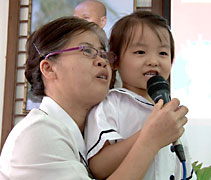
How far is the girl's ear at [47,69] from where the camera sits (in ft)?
3.71

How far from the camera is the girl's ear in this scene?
1.13 m

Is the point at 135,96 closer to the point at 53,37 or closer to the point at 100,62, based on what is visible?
the point at 100,62

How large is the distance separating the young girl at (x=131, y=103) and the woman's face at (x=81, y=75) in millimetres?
59

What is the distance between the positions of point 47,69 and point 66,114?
0.18 meters

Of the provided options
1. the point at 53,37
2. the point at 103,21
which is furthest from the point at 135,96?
the point at 103,21

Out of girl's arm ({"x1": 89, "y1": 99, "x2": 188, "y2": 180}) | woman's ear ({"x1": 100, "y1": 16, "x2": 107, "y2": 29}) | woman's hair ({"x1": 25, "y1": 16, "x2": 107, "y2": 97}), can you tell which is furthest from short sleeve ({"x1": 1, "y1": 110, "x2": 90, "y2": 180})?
woman's ear ({"x1": 100, "y1": 16, "x2": 107, "y2": 29})

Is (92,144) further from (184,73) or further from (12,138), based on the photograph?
(184,73)

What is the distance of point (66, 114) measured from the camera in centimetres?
109

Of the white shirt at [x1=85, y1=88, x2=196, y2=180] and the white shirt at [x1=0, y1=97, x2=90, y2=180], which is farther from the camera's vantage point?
the white shirt at [x1=85, y1=88, x2=196, y2=180]

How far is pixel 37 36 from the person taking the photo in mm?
1153

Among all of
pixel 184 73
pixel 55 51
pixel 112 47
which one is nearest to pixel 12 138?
pixel 55 51

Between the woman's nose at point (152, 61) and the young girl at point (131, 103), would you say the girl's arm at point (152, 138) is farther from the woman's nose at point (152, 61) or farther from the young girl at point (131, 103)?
the woman's nose at point (152, 61)

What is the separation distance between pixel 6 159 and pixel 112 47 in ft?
1.89

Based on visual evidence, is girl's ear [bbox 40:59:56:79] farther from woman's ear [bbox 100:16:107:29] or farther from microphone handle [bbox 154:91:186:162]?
woman's ear [bbox 100:16:107:29]
